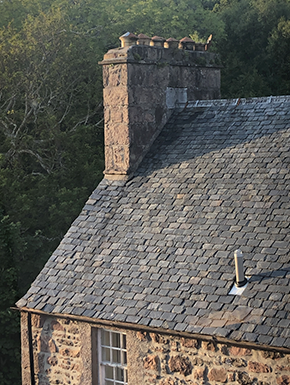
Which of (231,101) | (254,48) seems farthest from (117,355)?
(254,48)

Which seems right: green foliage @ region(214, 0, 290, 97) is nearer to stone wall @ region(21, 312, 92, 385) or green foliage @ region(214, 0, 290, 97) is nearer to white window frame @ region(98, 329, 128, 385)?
stone wall @ region(21, 312, 92, 385)

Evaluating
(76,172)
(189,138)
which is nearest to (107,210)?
(189,138)

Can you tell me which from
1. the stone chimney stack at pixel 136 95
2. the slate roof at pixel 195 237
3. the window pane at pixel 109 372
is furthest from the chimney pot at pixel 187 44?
the window pane at pixel 109 372

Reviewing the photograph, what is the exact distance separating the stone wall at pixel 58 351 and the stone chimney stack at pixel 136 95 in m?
3.41

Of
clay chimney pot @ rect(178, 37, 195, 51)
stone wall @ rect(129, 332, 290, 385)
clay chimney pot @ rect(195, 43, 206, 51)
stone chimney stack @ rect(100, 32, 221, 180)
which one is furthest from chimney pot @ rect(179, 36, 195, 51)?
stone wall @ rect(129, 332, 290, 385)

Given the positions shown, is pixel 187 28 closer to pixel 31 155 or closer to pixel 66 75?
pixel 66 75

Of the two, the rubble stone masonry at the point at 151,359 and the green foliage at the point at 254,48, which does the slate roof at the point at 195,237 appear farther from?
the green foliage at the point at 254,48

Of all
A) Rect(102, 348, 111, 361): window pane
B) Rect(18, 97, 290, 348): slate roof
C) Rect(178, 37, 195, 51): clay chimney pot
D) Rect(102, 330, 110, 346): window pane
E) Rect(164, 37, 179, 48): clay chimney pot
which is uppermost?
Rect(164, 37, 179, 48): clay chimney pot

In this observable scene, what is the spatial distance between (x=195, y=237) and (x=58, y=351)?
10.7 feet

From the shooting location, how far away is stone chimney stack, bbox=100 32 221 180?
41.3 ft

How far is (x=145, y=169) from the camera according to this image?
12.6 metres

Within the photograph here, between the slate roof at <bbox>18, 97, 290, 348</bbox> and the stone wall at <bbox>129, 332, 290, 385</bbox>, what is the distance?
1.14ft

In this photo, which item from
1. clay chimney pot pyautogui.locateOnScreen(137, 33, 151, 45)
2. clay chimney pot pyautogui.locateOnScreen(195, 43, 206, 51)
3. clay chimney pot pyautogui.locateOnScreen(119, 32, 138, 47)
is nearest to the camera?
clay chimney pot pyautogui.locateOnScreen(119, 32, 138, 47)

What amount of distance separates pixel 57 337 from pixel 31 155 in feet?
44.5
